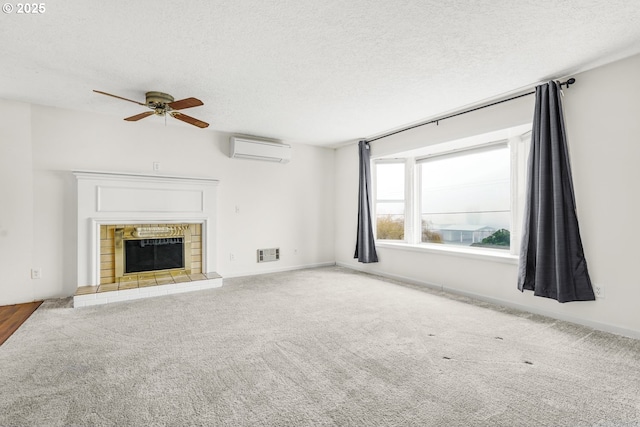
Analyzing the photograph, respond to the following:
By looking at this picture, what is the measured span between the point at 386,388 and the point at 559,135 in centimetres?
281

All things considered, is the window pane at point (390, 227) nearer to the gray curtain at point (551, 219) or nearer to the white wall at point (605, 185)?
the white wall at point (605, 185)

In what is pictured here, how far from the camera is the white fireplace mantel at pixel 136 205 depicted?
382 centimetres

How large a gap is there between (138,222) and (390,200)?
3.91 m

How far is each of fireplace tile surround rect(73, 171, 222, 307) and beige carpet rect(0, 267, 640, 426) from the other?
0.47m

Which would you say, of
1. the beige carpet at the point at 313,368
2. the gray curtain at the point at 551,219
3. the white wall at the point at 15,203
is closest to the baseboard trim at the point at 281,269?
the beige carpet at the point at 313,368

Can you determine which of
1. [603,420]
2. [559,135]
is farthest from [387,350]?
[559,135]

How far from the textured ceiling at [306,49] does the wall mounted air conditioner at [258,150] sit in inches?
45.8

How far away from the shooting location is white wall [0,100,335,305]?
3.57 metres

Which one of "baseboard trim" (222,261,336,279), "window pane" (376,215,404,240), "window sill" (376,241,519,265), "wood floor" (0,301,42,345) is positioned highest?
"window pane" (376,215,404,240)

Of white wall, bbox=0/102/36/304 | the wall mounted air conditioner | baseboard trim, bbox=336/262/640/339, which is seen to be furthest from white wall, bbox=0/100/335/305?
baseboard trim, bbox=336/262/640/339

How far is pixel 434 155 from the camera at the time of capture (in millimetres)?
4840

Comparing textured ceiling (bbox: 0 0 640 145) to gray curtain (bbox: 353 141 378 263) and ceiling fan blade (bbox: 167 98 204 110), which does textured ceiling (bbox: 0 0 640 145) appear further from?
gray curtain (bbox: 353 141 378 263)

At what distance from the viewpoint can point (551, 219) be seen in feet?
9.78

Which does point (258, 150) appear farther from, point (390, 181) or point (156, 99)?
point (390, 181)
